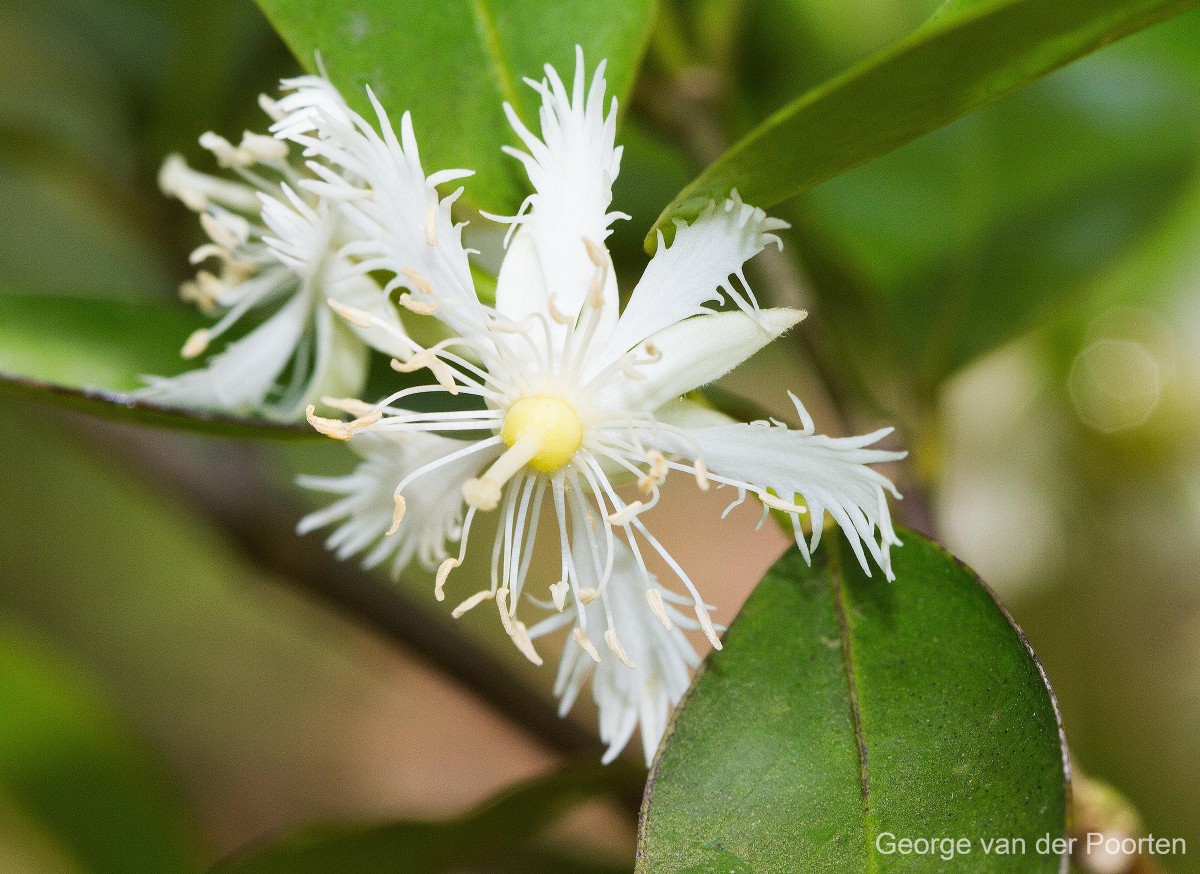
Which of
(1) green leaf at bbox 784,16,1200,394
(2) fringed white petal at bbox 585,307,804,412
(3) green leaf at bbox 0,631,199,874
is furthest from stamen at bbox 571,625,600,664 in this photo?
(3) green leaf at bbox 0,631,199,874

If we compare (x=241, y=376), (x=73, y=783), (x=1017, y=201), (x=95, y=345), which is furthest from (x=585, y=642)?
(x=73, y=783)

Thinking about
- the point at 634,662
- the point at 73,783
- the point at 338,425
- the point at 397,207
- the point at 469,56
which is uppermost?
the point at 469,56

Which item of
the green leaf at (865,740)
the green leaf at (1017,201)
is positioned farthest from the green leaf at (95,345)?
the green leaf at (1017,201)

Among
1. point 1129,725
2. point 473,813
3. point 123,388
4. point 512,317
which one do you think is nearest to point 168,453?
point 123,388

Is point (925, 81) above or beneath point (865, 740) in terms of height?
above

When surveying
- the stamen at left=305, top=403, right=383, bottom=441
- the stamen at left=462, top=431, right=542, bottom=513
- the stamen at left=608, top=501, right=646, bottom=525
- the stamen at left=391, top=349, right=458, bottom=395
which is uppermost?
the stamen at left=391, top=349, right=458, bottom=395

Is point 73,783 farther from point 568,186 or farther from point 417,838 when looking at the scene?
point 568,186

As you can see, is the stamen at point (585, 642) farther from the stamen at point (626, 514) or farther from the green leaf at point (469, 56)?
the green leaf at point (469, 56)

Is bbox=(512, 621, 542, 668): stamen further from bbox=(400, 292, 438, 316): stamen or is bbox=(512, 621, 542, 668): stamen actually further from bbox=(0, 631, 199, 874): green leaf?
bbox=(0, 631, 199, 874): green leaf
